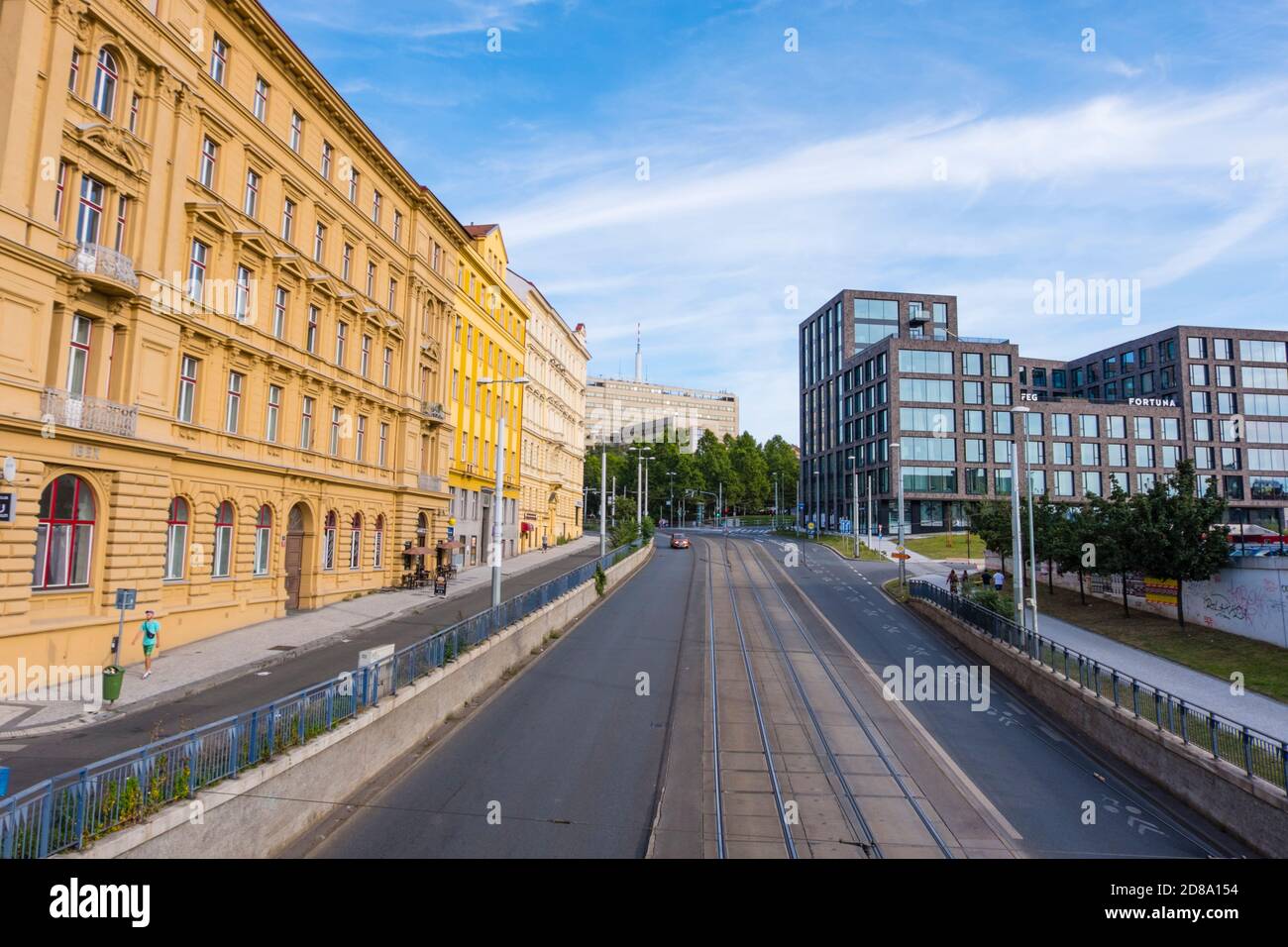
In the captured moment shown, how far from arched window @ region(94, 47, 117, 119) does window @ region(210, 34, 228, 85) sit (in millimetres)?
4085

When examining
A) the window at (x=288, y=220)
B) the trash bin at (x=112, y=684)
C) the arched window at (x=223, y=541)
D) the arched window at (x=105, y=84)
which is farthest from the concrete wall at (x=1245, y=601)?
the arched window at (x=105, y=84)

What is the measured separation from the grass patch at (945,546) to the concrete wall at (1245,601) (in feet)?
110

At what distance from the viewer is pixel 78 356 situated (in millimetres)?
17984

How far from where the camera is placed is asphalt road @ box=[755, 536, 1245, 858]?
11.5 meters

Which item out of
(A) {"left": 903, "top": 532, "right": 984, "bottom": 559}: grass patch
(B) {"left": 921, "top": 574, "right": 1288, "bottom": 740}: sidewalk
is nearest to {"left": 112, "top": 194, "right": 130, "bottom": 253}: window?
(B) {"left": 921, "top": 574, "right": 1288, "bottom": 740}: sidewalk

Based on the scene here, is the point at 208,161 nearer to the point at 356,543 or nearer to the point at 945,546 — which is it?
the point at 356,543

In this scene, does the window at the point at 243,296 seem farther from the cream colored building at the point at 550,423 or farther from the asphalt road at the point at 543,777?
the cream colored building at the point at 550,423

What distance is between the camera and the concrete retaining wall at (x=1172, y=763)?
11.0m

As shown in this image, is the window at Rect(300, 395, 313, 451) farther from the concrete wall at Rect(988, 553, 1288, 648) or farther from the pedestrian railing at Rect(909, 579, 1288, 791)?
the concrete wall at Rect(988, 553, 1288, 648)

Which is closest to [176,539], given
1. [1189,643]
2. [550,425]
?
[1189,643]

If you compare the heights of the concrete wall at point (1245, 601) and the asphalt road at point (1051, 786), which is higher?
the concrete wall at point (1245, 601)

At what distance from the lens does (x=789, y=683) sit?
21.6 meters

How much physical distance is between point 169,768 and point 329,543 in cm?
2225
